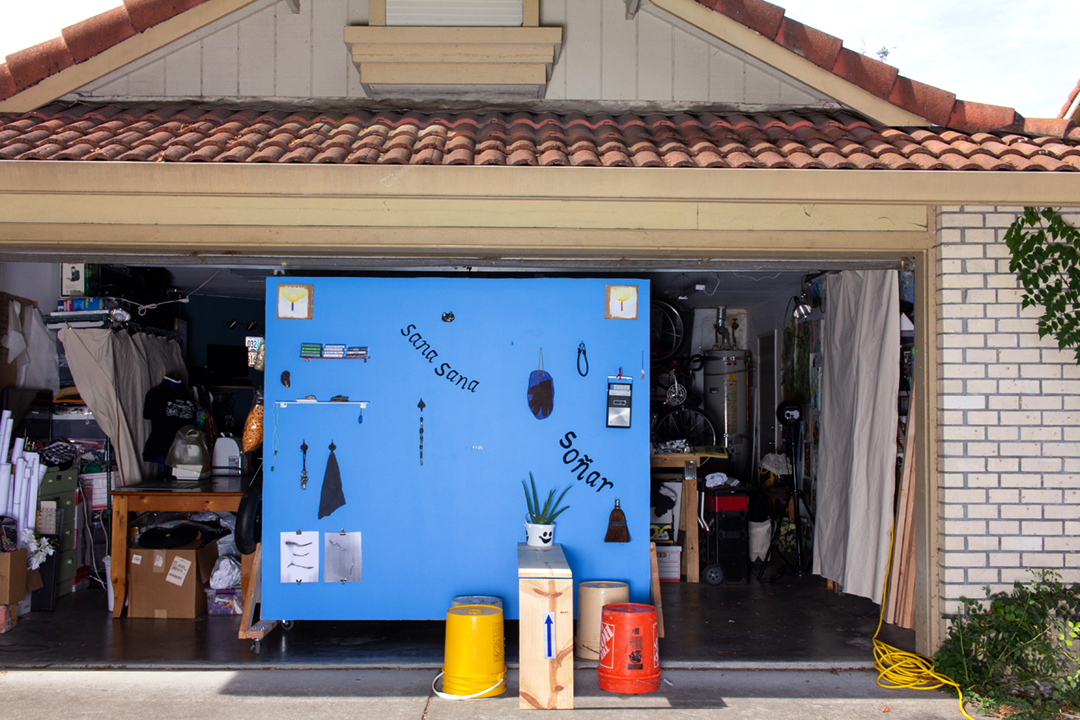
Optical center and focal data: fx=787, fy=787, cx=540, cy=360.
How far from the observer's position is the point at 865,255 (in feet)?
16.4

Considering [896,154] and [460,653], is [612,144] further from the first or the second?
[460,653]

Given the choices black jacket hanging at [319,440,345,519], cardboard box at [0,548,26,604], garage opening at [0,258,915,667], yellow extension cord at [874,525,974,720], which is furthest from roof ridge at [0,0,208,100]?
yellow extension cord at [874,525,974,720]

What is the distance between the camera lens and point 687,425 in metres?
9.65

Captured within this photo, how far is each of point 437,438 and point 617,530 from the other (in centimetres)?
138

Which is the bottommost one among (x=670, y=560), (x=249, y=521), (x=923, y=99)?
(x=670, y=560)

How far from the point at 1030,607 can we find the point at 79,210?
601cm

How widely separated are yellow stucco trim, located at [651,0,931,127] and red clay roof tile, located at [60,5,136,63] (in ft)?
12.9

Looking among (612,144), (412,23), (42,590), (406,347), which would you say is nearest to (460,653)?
(406,347)

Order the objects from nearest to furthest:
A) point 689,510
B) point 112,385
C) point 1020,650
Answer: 1. point 1020,650
2. point 112,385
3. point 689,510

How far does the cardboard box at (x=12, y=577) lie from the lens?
5.70 metres

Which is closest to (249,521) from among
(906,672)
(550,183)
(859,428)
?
(550,183)

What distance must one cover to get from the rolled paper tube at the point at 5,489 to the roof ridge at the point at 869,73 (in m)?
6.38

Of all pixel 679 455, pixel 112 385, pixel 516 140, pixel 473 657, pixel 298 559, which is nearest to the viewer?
pixel 473 657

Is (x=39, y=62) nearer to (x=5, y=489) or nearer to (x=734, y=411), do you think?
(x=5, y=489)
